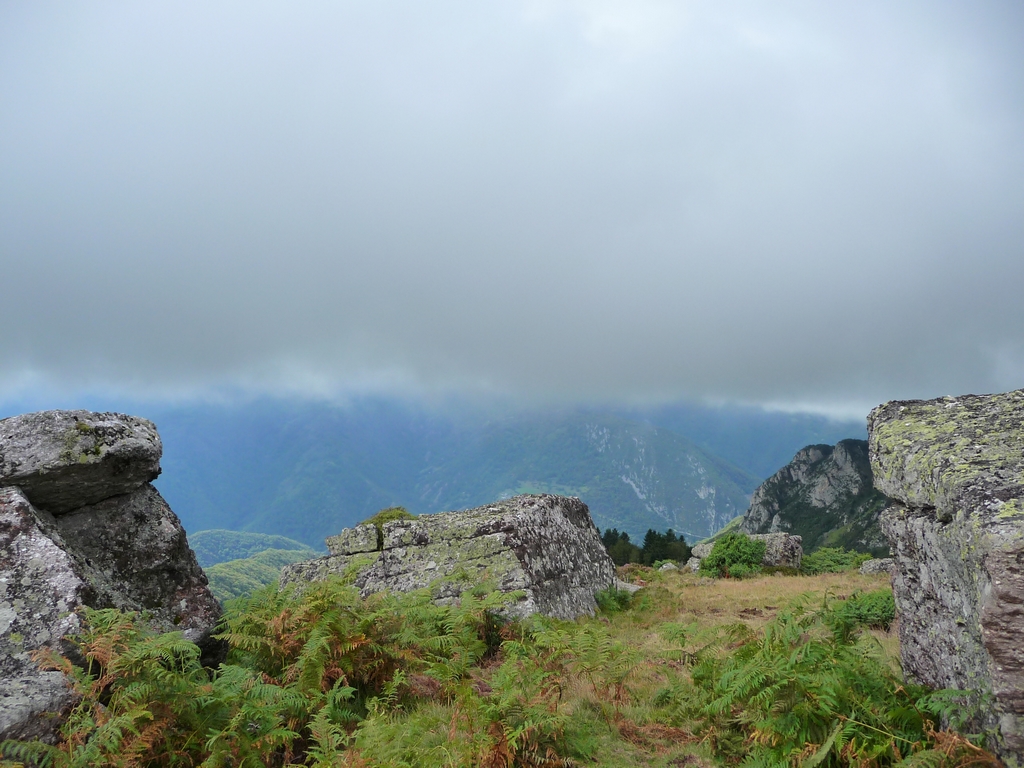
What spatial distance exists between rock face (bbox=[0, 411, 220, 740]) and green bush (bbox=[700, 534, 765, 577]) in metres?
32.3

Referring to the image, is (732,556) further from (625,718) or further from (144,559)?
(144,559)

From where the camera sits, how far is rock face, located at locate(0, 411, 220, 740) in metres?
6.32

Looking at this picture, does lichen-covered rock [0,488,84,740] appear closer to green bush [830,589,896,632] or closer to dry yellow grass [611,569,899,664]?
dry yellow grass [611,569,899,664]

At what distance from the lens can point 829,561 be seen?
38969mm

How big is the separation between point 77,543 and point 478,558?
8223mm

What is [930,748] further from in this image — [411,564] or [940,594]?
[411,564]

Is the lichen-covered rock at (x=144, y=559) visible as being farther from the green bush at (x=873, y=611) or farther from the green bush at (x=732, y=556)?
the green bush at (x=732, y=556)

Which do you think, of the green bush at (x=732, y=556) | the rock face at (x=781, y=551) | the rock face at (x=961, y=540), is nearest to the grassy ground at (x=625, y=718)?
the rock face at (x=961, y=540)

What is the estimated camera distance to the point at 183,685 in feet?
20.8

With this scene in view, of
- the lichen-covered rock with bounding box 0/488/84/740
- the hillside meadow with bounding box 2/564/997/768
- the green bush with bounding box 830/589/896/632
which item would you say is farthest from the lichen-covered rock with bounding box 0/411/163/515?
the green bush with bounding box 830/589/896/632

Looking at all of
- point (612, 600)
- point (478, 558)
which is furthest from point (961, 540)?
point (612, 600)

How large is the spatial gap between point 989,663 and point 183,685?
800cm

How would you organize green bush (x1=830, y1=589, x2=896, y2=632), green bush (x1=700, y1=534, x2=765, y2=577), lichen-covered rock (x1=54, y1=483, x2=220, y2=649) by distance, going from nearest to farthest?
lichen-covered rock (x1=54, y1=483, x2=220, y2=649) < green bush (x1=830, y1=589, x2=896, y2=632) < green bush (x1=700, y1=534, x2=765, y2=577)

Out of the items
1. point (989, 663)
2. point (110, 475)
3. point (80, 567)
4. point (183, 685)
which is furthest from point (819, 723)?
point (110, 475)
